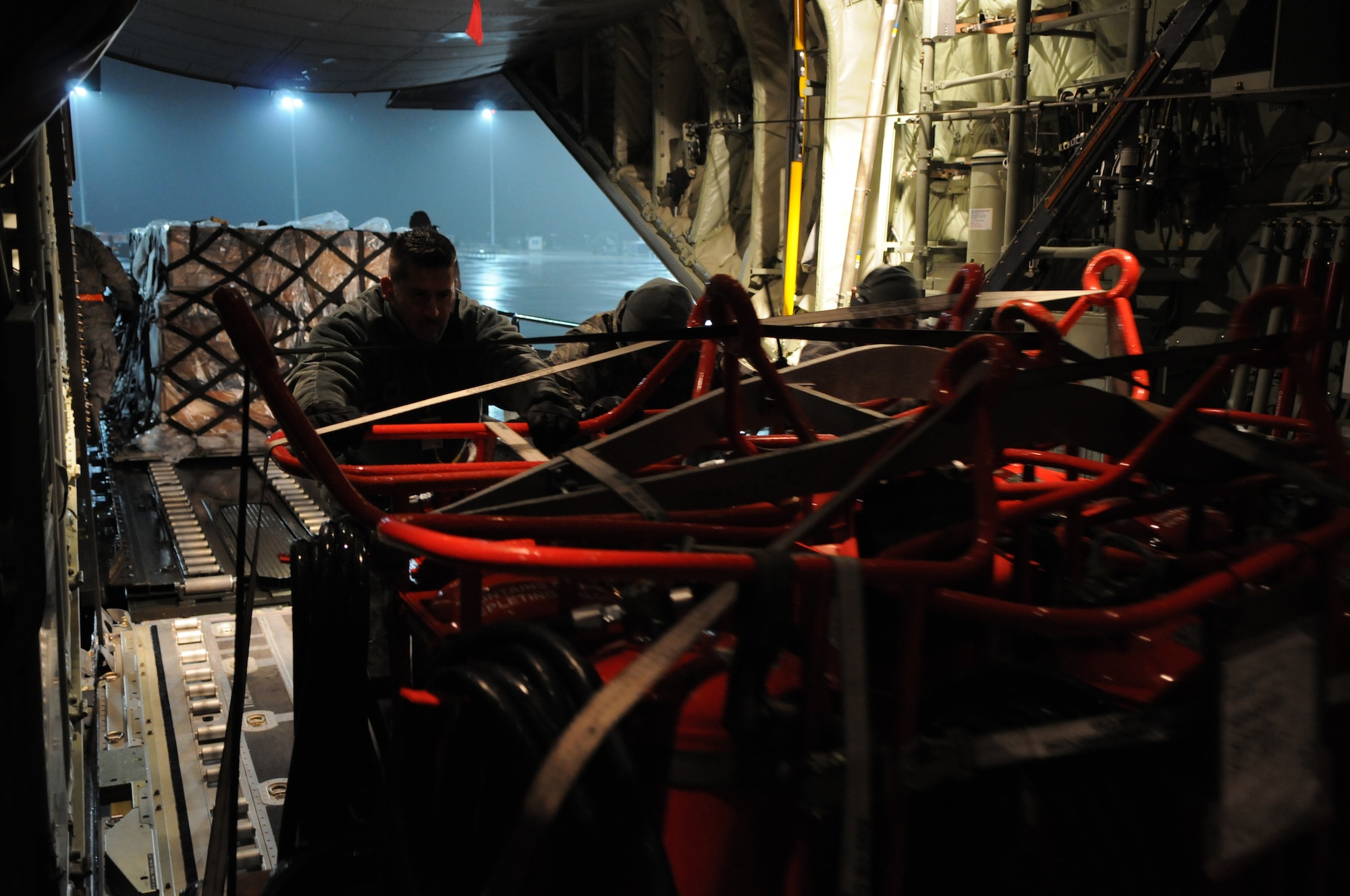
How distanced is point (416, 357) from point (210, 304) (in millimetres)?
5295

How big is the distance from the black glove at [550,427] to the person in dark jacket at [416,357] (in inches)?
34.0

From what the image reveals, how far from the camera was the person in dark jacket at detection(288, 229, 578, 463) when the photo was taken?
3461 mm

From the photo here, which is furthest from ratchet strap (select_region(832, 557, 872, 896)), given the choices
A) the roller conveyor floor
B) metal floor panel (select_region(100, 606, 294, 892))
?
the roller conveyor floor

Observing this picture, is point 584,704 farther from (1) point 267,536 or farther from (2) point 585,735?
(1) point 267,536

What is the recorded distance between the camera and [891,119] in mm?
7766

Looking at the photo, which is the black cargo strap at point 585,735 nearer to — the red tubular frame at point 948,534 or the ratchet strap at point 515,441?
the red tubular frame at point 948,534

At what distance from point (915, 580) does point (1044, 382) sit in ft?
1.56

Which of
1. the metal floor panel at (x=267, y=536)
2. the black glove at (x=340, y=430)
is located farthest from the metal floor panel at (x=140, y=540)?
the black glove at (x=340, y=430)

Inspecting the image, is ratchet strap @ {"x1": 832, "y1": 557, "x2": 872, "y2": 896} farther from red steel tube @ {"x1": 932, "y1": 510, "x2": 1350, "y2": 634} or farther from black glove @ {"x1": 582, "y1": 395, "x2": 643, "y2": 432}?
black glove @ {"x1": 582, "y1": 395, "x2": 643, "y2": 432}

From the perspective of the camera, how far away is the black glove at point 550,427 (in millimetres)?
2418

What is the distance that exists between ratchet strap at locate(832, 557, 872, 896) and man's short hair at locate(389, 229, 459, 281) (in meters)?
2.68

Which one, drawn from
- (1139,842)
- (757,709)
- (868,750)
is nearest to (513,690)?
(757,709)

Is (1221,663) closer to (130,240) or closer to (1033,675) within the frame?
(1033,675)

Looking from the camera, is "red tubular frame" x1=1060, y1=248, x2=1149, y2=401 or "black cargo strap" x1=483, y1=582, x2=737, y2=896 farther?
"red tubular frame" x1=1060, y1=248, x2=1149, y2=401
